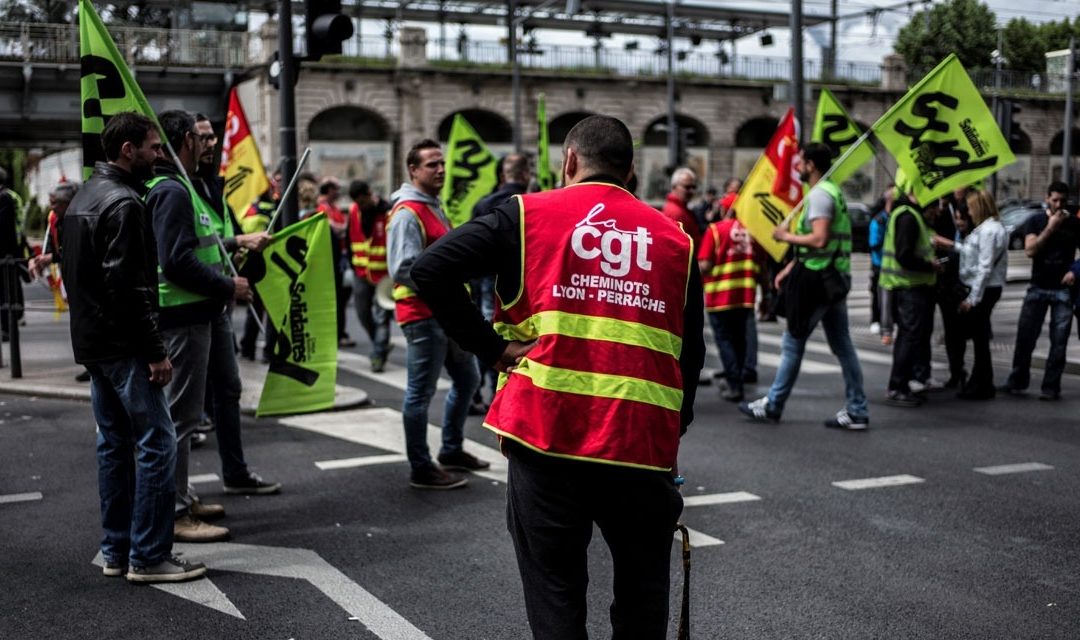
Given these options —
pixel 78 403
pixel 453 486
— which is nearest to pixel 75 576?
pixel 453 486

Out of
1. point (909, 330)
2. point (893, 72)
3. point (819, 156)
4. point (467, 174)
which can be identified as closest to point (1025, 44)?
point (893, 72)

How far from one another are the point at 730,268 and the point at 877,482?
3.31 metres

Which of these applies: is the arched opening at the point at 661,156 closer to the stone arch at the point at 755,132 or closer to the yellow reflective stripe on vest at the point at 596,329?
the stone arch at the point at 755,132

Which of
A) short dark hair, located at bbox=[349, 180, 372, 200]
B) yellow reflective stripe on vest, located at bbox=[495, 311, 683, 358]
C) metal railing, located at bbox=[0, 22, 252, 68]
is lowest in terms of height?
yellow reflective stripe on vest, located at bbox=[495, 311, 683, 358]

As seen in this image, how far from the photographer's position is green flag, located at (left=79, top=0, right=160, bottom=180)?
17.4 ft

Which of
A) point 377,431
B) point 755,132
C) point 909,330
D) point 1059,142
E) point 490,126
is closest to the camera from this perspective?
point 377,431

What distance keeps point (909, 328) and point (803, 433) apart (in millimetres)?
1907

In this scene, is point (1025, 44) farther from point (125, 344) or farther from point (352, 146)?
point (125, 344)

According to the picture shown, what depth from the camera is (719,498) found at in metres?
A: 6.16

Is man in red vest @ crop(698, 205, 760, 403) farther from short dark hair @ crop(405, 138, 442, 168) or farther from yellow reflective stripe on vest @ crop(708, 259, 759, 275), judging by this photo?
short dark hair @ crop(405, 138, 442, 168)

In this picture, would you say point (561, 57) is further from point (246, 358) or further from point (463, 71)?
point (246, 358)

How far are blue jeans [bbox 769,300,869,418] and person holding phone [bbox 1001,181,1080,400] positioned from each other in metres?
2.23

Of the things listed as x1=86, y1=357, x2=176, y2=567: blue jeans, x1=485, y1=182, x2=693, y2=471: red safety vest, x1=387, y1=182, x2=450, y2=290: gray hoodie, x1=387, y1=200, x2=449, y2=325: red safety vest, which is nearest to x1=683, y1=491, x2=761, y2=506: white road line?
x1=387, y1=200, x2=449, y2=325: red safety vest

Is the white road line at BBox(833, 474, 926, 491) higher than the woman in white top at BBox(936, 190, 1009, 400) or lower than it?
lower
